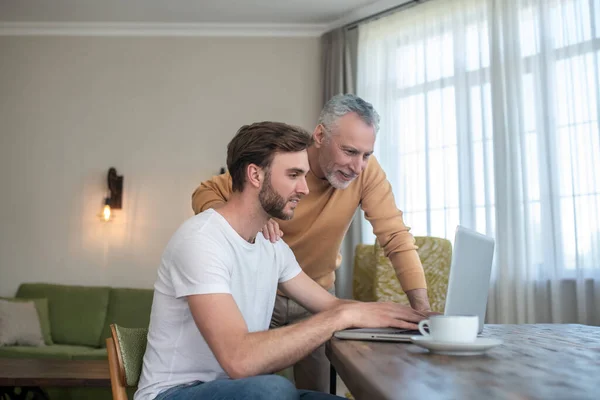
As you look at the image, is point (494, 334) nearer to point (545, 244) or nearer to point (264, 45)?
point (545, 244)

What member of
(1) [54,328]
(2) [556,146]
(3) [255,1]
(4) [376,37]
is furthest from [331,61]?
(1) [54,328]

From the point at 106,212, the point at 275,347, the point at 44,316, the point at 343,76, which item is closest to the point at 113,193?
the point at 106,212

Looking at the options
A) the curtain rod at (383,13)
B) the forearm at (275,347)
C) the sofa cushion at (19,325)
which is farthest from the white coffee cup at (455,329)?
the sofa cushion at (19,325)

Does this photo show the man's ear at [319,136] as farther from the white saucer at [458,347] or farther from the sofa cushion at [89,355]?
the sofa cushion at [89,355]

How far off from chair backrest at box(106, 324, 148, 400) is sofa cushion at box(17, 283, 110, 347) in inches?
159

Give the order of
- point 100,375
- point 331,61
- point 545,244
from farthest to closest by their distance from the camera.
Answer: point 331,61, point 545,244, point 100,375

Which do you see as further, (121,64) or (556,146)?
(121,64)

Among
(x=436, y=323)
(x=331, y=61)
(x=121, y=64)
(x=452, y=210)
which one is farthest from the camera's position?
(x=121, y=64)

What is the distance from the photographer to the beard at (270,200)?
1.64 m

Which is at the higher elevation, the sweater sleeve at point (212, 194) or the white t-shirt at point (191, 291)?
the sweater sleeve at point (212, 194)

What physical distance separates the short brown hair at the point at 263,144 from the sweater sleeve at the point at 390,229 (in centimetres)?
75

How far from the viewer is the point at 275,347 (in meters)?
1.25

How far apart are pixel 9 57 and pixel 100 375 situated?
412 cm

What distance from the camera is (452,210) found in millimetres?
4707
